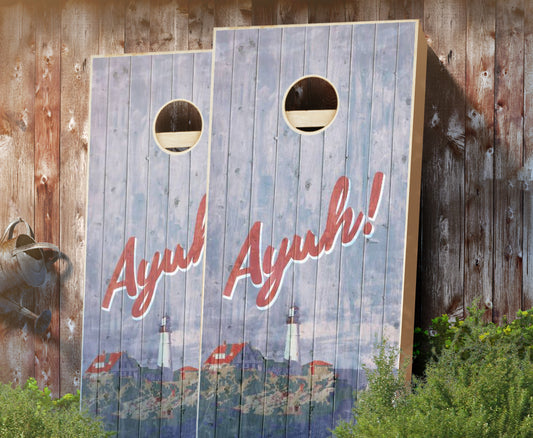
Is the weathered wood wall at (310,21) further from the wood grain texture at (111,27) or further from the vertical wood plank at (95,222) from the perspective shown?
the vertical wood plank at (95,222)

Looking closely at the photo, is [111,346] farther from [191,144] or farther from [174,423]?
[191,144]

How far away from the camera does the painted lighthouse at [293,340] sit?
3.86 metres

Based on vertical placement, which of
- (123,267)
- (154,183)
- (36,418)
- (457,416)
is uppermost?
(154,183)

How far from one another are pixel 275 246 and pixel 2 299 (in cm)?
253

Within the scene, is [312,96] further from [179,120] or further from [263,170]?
[179,120]

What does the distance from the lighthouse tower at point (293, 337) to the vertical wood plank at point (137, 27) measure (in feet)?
7.66

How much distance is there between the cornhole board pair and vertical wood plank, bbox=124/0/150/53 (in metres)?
0.61

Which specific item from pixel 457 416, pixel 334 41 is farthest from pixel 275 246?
pixel 457 416

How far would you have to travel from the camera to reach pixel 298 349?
12.7 ft

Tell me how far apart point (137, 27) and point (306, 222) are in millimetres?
2169

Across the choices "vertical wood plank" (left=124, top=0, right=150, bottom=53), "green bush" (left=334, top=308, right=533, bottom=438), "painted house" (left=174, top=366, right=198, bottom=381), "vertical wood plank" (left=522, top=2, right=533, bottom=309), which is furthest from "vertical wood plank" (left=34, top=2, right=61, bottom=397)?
"vertical wood plank" (left=522, top=2, right=533, bottom=309)

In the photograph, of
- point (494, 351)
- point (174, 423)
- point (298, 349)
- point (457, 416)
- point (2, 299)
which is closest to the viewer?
point (457, 416)

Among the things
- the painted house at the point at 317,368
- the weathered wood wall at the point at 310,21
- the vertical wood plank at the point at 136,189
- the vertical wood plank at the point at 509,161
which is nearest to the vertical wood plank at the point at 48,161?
the weathered wood wall at the point at 310,21

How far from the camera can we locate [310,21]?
15.1ft
